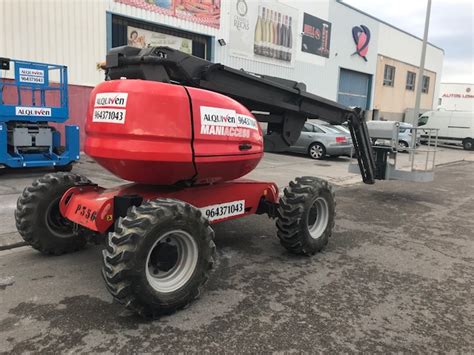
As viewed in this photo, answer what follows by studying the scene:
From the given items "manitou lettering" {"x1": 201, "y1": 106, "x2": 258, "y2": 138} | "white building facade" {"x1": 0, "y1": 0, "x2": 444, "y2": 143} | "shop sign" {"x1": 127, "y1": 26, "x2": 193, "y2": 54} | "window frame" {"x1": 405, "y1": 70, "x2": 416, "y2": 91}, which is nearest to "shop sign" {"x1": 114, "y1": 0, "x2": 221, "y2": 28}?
"white building facade" {"x1": 0, "y1": 0, "x2": 444, "y2": 143}

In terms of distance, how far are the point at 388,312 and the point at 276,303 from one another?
3.24 feet

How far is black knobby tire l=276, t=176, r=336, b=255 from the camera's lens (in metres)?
5.11

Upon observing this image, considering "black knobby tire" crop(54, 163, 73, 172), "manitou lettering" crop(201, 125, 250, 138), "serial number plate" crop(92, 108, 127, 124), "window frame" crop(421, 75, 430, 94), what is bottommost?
"black knobby tire" crop(54, 163, 73, 172)

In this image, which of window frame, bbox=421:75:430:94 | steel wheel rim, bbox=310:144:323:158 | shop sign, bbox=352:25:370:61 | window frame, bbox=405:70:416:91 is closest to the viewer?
steel wheel rim, bbox=310:144:323:158

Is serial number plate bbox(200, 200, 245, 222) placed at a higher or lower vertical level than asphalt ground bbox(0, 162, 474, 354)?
higher

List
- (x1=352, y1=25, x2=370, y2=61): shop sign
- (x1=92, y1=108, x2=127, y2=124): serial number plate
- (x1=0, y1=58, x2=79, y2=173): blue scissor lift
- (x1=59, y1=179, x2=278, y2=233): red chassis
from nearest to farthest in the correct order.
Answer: (x1=92, y1=108, x2=127, y2=124): serial number plate
(x1=59, y1=179, x2=278, y2=233): red chassis
(x1=0, y1=58, x2=79, y2=173): blue scissor lift
(x1=352, y1=25, x2=370, y2=61): shop sign

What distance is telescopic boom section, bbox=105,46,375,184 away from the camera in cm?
418

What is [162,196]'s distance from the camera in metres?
4.40

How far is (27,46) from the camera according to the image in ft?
41.4

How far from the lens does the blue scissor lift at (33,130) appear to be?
9.50 meters

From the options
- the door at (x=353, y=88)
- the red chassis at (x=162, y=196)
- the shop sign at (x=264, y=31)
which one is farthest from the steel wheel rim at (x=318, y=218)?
the door at (x=353, y=88)

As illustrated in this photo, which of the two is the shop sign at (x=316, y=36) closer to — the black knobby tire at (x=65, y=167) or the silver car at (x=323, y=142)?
the silver car at (x=323, y=142)

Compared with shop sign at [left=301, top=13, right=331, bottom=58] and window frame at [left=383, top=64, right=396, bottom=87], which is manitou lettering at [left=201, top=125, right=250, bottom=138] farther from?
window frame at [left=383, top=64, right=396, bottom=87]

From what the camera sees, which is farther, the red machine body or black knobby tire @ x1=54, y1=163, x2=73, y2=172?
black knobby tire @ x1=54, y1=163, x2=73, y2=172
